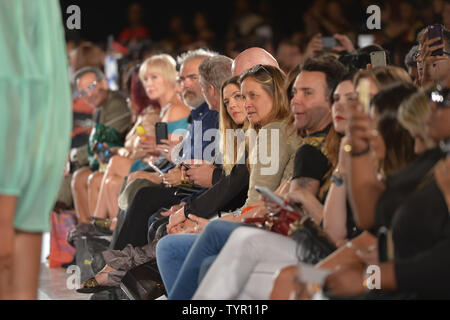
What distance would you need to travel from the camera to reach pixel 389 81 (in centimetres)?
254

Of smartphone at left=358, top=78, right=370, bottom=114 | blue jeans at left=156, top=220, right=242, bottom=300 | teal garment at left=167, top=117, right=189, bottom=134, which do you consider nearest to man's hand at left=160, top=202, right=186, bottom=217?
teal garment at left=167, top=117, right=189, bottom=134

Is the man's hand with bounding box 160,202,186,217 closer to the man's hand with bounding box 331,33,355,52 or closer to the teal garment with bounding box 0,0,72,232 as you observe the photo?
the man's hand with bounding box 331,33,355,52

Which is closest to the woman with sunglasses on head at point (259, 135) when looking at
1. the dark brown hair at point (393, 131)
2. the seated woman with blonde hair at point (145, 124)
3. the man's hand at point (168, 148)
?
the man's hand at point (168, 148)

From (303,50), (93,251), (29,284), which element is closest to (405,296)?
(29,284)

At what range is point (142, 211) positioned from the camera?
4.19 m

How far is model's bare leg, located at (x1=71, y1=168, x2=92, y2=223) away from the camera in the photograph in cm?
547

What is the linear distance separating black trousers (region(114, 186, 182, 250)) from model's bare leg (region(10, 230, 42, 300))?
2136 millimetres

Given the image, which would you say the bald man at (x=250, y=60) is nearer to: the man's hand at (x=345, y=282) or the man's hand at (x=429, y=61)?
the man's hand at (x=429, y=61)

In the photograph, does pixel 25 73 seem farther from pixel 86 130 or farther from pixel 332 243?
pixel 86 130

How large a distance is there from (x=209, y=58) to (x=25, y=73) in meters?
2.41

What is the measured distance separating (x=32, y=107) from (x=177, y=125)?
2.80 metres

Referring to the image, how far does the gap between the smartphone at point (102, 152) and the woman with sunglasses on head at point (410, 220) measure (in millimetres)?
3296

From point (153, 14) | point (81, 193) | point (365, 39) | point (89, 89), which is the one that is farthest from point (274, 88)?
point (153, 14)

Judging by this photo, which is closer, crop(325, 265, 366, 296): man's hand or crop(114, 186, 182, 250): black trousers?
crop(325, 265, 366, 296): man's hand
